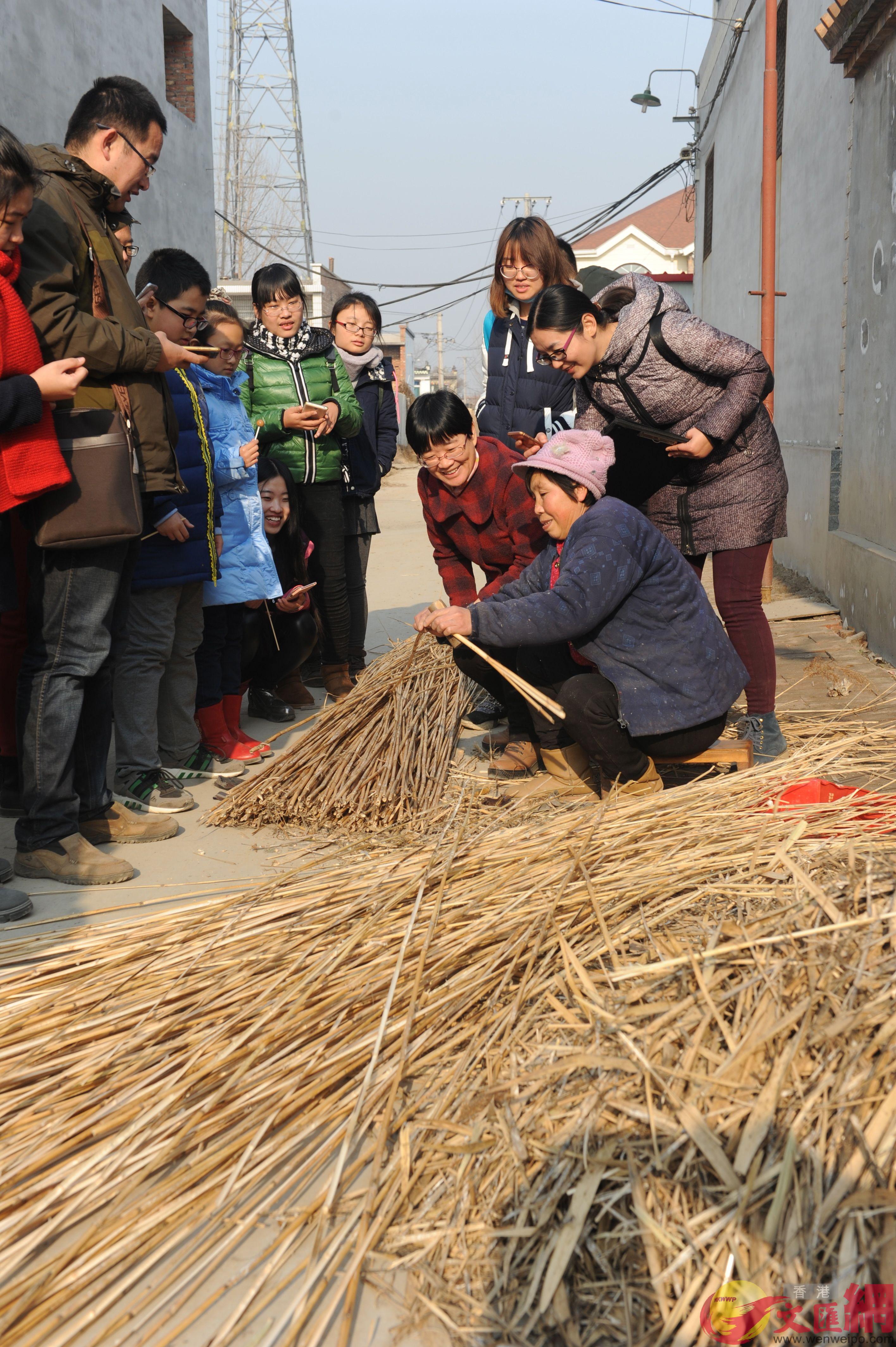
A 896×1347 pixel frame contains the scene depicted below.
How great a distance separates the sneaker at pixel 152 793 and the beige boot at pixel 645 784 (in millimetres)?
1294

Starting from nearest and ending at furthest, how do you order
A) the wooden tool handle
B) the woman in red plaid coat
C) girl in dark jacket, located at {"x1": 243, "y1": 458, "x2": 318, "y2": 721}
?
the wooden tool handle → the woman in red plaid coat → girl in dark jacket, located at {"x1": 243, "y1": 458, "x2": 318, "y2": 721}

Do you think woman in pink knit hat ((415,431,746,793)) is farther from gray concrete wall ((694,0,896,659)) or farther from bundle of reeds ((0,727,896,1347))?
gray concrete wall ((694,0,896,659))

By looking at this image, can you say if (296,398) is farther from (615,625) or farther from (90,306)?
(615,625)

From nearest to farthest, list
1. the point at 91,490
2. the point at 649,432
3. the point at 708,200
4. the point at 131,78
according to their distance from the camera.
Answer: the point at 91,490 → the point at 649,432 → the point at 131,78 → the point at 708,200

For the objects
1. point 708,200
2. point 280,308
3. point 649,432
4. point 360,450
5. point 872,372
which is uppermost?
point 708,200

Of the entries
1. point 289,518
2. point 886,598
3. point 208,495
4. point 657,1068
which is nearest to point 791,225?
point 886,598

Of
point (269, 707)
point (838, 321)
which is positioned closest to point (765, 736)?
point (269, 707)

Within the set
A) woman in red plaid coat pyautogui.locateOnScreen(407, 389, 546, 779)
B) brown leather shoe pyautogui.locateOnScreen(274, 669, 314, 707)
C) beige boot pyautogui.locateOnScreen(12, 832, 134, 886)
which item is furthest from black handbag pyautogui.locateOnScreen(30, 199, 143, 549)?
brown leather shoe pyautogui.locateOnScreen(274, 669, 314, 707)

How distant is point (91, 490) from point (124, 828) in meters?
0.95

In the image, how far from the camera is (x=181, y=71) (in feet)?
37.3

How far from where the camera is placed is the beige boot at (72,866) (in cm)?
260

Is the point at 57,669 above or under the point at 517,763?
above

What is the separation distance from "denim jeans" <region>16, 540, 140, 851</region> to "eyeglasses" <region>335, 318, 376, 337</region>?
2309 millimetres

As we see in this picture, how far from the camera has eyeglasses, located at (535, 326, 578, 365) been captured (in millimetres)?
2957
